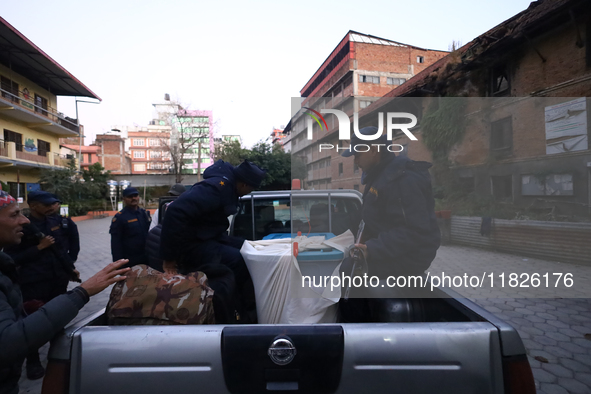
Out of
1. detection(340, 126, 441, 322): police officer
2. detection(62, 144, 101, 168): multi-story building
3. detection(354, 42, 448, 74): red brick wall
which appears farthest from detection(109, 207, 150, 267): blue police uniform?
detection(62, 144, 101, 168): multi-story building

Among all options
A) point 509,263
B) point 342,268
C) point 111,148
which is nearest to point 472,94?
point 509,263

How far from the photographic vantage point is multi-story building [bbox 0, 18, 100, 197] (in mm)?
20344

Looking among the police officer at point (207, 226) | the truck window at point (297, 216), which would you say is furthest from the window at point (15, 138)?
the police officer at point (207, 226)

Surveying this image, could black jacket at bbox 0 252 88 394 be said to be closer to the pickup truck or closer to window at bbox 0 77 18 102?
the pickup truck

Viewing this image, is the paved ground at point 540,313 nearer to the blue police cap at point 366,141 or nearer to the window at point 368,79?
the blue police cap at point 366,141

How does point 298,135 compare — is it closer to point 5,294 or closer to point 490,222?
point 5,294

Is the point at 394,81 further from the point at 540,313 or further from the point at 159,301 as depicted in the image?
the point at 159,301

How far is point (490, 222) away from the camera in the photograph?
8805 millimetres

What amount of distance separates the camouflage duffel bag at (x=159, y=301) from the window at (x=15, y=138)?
27684 mm

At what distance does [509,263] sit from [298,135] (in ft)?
21.9

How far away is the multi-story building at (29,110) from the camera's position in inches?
801

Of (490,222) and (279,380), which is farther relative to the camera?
(490,222)

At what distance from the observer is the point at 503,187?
1078cm

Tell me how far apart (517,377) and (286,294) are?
1.08 meters
